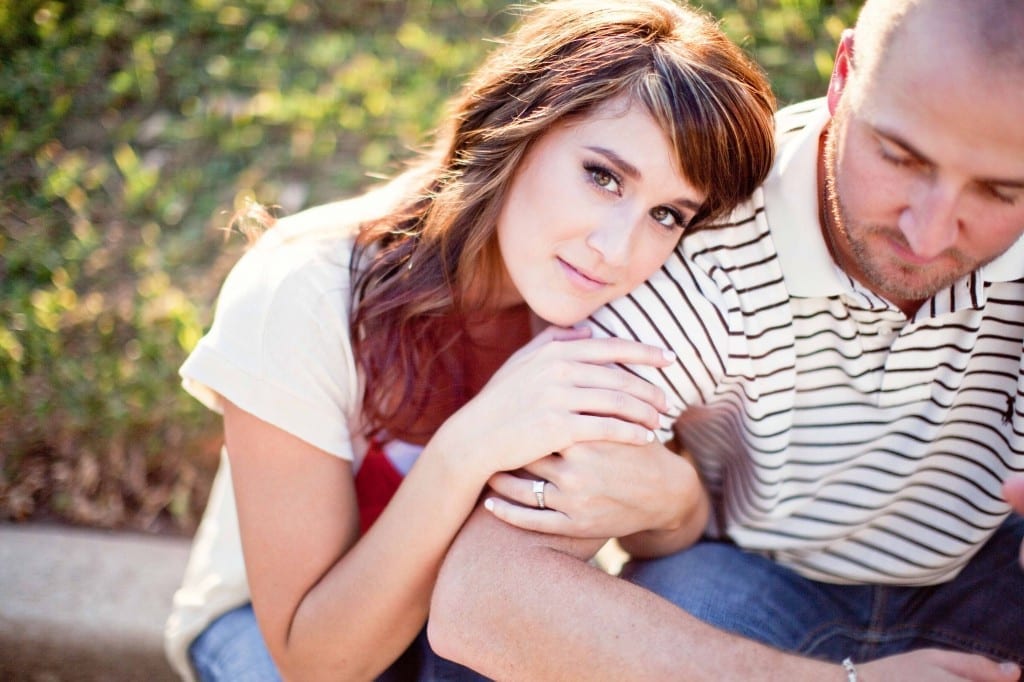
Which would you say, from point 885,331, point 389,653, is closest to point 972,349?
point 885,331

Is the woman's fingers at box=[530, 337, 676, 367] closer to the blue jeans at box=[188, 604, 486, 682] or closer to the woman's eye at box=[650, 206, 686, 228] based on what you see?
the woman's eye at box=[650, 206, 686, 228]

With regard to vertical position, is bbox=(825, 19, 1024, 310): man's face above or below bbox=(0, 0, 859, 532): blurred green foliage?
above

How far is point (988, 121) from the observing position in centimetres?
169

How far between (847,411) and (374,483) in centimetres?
113

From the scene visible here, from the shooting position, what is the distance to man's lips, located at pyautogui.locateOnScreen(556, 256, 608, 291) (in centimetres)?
191

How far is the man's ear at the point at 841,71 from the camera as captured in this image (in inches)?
77.9

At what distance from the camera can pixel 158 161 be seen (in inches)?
146

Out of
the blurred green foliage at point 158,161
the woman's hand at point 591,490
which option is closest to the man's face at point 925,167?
the woman's hand at point 591,490

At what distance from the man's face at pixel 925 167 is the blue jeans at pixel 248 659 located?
1.27 metres

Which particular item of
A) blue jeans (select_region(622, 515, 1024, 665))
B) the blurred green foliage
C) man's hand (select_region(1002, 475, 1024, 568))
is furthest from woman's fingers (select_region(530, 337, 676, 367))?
the blurred green foliage

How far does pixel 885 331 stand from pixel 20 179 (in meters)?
3.29

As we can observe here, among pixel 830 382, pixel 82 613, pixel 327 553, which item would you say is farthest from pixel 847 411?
pixel 82 613

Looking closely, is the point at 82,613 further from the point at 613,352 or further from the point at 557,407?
the point at 613,352

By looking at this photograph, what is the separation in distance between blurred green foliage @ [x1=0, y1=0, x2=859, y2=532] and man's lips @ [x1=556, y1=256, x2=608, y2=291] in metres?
1.52
